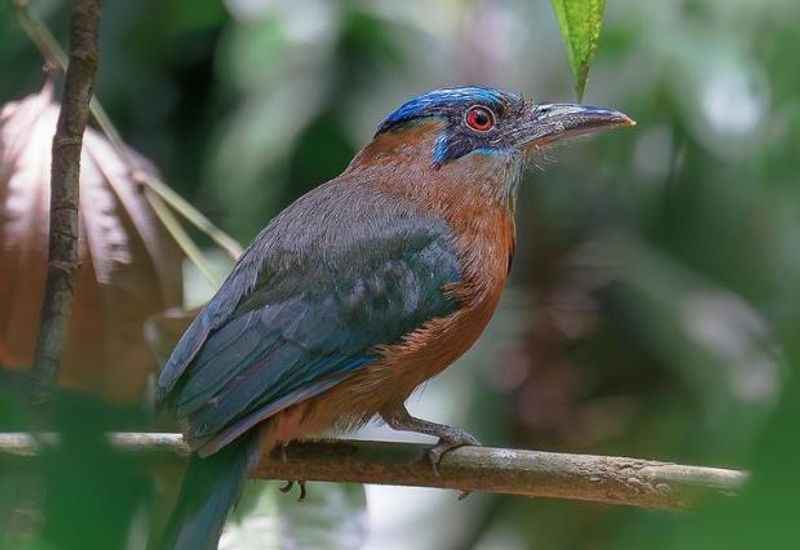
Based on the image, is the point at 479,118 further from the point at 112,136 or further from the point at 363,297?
the point at 112,136

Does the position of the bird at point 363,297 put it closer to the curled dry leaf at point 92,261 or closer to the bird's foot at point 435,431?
the bird's foot at point 435,431

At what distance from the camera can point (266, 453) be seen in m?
2.78

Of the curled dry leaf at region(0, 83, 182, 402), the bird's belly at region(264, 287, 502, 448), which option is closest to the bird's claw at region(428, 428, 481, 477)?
the bird's belly at region(264, 287, 502, 448)

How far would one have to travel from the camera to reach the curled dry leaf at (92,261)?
289cm

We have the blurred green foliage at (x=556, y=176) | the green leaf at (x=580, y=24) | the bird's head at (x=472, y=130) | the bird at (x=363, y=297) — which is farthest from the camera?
the blurred green foliage at (x=556, y=176)

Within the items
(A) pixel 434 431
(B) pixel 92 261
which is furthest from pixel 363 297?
(B) pixel 92 261

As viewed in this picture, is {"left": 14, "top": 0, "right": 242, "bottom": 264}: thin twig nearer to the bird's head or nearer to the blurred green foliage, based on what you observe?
the bird's head

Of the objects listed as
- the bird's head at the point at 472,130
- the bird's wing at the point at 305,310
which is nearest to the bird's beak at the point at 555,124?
the bird's head at the point at 472,130

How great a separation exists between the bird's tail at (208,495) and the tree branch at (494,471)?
0.23 feet

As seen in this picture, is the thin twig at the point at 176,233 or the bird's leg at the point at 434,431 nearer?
the bird's leg at the point at 434,431

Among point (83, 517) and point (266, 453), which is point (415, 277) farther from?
point (83, 517)

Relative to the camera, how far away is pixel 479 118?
3453mm

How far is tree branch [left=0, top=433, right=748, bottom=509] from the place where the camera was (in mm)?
2299

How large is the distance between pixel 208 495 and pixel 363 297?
25.8 inches
